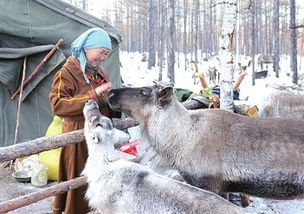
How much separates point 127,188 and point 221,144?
89 cm

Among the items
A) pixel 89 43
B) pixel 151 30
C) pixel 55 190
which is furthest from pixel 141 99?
pixel 151 30

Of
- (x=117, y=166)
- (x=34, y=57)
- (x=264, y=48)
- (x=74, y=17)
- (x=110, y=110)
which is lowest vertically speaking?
(x=117, y=166)

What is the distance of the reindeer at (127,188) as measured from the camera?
2422mm

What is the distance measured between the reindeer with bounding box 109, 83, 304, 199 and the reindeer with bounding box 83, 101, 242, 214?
1.73ft

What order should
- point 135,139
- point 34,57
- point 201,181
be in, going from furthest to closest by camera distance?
point 34,57
point 135,139
point 201,181

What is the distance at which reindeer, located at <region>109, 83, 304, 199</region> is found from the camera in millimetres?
3162

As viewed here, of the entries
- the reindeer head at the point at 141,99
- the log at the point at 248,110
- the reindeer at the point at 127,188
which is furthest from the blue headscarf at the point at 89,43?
the log at the point at 248,110

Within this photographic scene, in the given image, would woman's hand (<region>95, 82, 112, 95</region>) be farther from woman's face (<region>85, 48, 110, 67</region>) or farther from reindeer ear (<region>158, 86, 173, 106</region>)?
reindeer ear (<region>158, 86, 173, 106</region>)

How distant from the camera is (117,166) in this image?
2820 millimetres

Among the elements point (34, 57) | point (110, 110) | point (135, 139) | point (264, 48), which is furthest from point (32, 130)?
point (264, 48)

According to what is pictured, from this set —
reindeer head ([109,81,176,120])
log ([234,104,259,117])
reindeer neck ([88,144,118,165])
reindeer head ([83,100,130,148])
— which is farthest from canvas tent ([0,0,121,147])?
reindeer neck ([88,144,118,165])

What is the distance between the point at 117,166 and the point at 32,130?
4338 millimetres

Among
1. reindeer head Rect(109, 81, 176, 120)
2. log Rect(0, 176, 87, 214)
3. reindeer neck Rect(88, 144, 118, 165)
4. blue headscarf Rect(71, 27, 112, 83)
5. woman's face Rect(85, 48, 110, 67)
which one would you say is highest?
blue headscarf Rect(71, 27, 112, 83)

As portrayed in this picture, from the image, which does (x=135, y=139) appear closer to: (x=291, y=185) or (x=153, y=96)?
(x=153, y=96)
